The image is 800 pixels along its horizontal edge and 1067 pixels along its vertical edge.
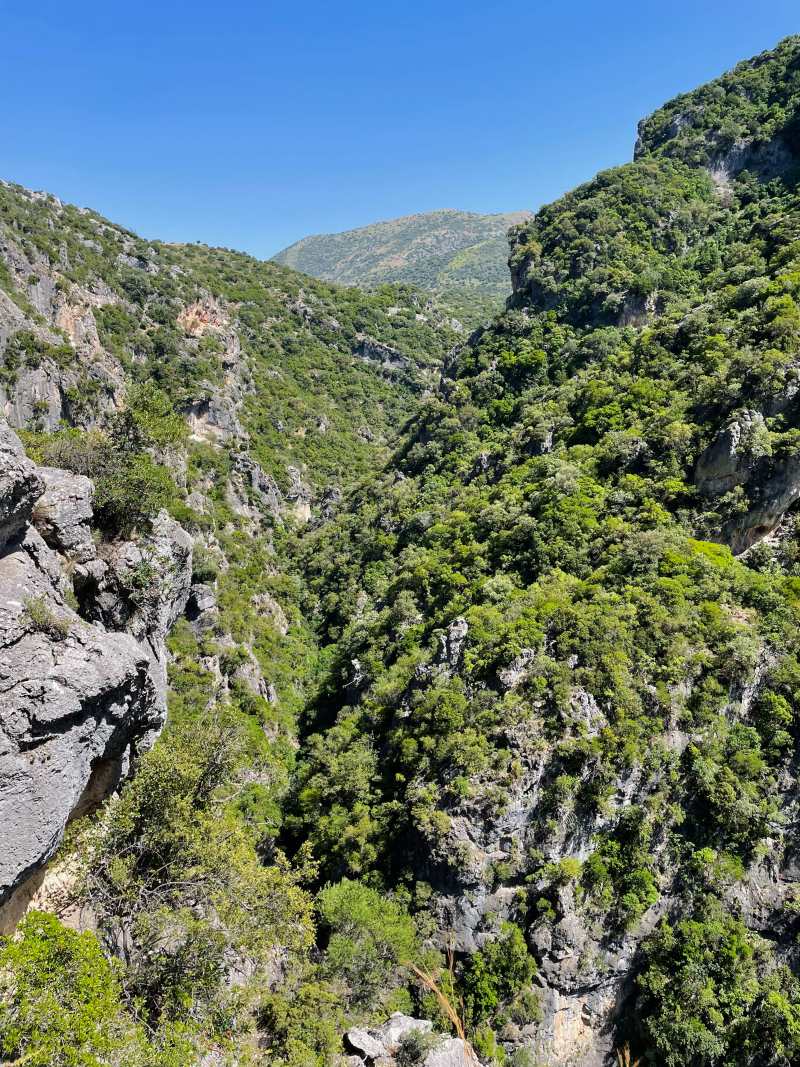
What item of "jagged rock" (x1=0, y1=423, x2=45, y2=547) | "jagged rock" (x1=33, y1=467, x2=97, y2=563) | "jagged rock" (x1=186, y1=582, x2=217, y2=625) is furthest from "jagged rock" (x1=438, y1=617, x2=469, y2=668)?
"jagged rock" (x1=0, y1=423, x2=45, y2=547)

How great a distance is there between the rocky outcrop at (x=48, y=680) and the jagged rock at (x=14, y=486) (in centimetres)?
3

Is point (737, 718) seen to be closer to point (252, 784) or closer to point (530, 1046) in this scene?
point (530, 1046)

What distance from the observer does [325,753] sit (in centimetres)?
3819

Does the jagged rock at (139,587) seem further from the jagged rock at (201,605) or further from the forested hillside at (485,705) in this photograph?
the jagged rock at (201,605)

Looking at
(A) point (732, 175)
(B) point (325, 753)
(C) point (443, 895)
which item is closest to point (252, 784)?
(B) point (325, 753)

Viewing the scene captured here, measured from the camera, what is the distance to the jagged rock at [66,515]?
17.0m

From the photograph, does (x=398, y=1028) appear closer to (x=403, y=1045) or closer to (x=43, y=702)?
(x=403, y=1045)

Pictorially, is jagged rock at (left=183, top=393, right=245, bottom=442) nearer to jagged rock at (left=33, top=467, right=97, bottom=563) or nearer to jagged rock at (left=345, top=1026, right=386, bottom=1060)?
jagged rock at (left=33, top=467, right=97, bottom=563)

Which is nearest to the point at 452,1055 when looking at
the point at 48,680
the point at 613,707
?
the point at 613,707

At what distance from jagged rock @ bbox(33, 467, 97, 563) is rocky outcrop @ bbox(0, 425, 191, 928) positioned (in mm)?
33

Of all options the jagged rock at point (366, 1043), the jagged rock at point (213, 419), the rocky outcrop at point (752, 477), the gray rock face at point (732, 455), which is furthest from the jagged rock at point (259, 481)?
the jagged rock at point (366, 1043)

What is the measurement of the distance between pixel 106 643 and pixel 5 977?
24.2 ft

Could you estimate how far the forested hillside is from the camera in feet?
63.1

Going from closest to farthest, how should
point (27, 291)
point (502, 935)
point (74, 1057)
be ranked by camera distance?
1. point (74, 1057)
2. point (502, 935)
3. point (27, 291)
